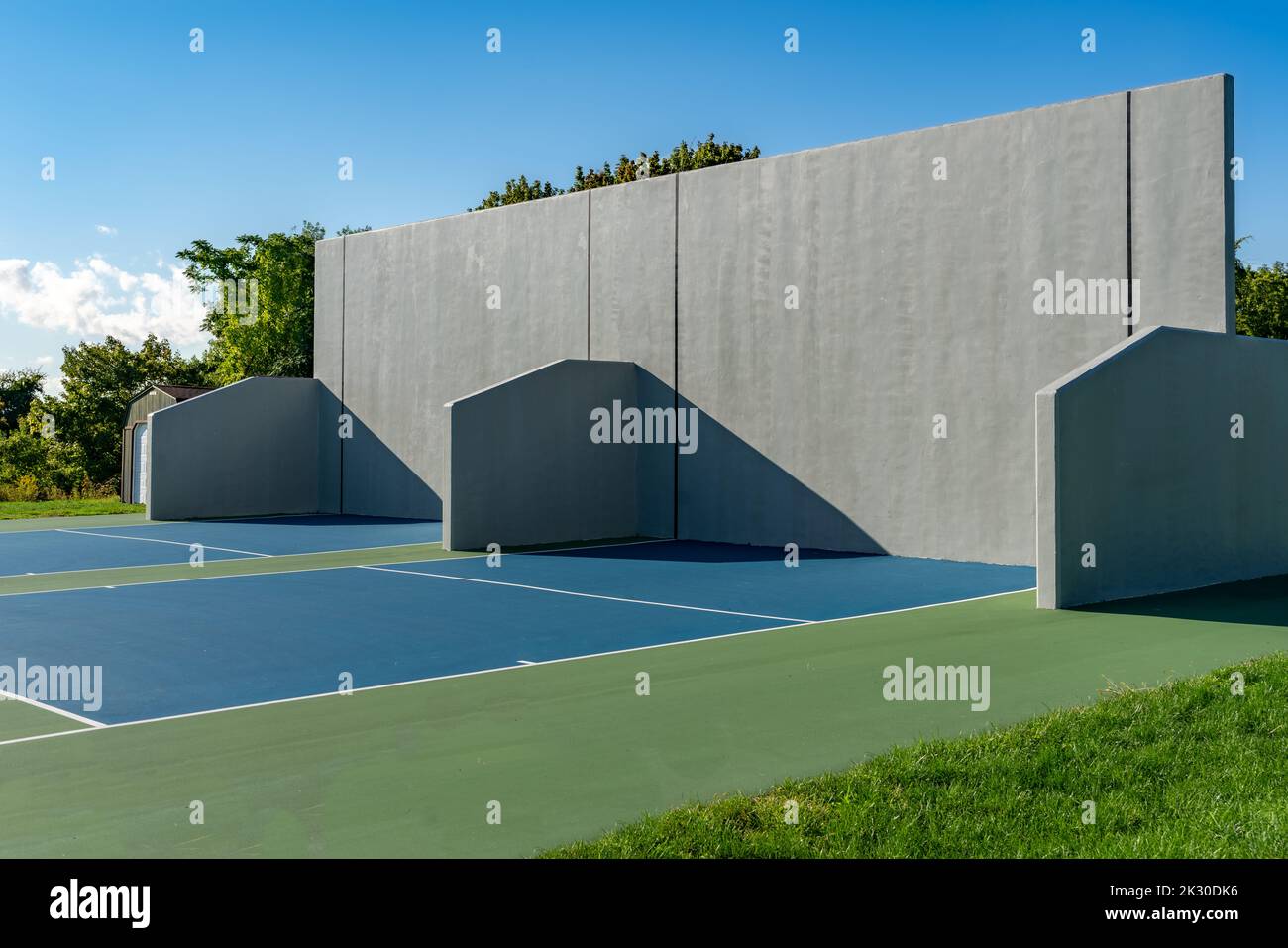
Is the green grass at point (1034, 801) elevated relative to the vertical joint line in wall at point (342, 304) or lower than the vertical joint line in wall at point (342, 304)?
lower

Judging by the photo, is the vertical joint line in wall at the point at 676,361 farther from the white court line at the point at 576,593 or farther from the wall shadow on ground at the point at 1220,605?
the wall shadow on ground at the point at 1220,605

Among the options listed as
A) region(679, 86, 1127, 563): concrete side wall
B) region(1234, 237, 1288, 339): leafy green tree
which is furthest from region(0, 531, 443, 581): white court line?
region(1234, 237, 1288, 339): leafy green tree

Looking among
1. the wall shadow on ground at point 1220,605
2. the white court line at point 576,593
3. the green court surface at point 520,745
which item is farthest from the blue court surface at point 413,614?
the wall shadow on ground at point 1220,605

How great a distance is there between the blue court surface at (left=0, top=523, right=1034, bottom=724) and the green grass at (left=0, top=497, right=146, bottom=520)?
16091mm

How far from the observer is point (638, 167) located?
46.1 metres

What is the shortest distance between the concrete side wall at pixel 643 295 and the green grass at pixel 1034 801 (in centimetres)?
1499

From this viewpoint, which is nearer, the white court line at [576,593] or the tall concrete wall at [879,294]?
the white court line at [576,593]

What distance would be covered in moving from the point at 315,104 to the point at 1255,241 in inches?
1621

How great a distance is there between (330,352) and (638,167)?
66.6 feet

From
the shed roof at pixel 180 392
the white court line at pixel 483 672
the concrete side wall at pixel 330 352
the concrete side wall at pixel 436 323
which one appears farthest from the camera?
the shed roof at pixel 180 392

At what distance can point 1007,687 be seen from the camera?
836cm

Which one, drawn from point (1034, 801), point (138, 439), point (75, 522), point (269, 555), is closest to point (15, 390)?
point (138, 439)

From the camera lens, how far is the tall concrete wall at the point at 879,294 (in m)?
15.6

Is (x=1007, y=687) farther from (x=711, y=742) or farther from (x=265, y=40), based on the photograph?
(x=265, y=40)
